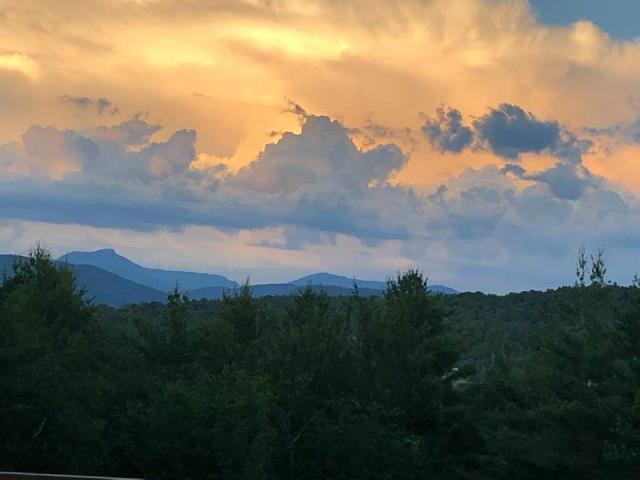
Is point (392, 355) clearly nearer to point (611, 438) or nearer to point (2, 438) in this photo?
point (611, 438)

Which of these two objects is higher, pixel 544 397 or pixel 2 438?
pixel 544 397

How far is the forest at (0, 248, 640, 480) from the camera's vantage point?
90.8ft

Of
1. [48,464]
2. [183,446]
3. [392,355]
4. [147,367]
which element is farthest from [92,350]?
[392,355]

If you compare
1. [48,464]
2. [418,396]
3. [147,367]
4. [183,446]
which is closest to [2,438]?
[48,464]

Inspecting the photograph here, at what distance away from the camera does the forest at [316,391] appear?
27688 millimetres

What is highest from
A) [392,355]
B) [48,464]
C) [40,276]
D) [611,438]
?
[40,276]

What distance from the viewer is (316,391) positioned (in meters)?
36.5

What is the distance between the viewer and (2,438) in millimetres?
25234

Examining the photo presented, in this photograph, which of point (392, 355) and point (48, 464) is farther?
point (392, 355)

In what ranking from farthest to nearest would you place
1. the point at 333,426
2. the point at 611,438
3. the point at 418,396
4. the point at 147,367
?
the point at 147,367 → the point at 418,396 → the point at 333,426 → the point at 611,438

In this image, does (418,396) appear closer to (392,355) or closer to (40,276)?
(392,355)

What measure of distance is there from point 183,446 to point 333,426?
609cm

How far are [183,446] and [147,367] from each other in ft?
30.3

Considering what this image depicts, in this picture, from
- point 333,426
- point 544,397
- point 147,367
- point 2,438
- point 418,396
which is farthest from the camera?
point 147,367
